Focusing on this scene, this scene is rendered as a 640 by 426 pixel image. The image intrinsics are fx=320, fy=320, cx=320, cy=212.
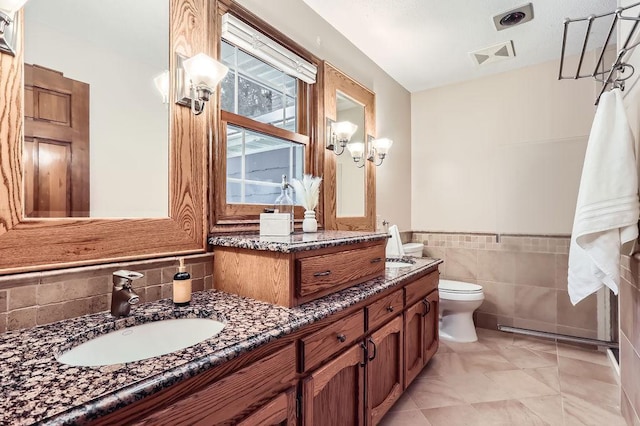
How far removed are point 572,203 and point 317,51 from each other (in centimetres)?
237

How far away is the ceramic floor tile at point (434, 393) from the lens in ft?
6.20

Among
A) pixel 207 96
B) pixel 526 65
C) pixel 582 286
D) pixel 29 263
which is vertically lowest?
pixel 582 286

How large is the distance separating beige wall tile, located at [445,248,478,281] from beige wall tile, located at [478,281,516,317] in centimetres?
14

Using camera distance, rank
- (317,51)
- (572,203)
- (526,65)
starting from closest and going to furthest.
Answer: (317,51) < (572,203) < (526,65)

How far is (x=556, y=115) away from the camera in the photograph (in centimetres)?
272

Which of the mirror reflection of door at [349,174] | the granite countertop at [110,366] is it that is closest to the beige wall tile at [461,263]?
the mirror reflection of door at [349,174]

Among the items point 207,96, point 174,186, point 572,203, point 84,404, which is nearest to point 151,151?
point 174,186

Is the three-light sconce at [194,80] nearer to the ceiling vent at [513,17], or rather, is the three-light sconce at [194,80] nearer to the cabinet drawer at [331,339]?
the cabinet drawer at [331,339]

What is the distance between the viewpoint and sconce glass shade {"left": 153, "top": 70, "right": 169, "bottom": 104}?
1.32 m

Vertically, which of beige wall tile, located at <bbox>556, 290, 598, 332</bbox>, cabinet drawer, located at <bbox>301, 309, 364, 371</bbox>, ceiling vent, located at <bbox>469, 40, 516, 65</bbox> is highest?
ceiling vent, located at <bbox>469, 40, 516, 65</bbox>

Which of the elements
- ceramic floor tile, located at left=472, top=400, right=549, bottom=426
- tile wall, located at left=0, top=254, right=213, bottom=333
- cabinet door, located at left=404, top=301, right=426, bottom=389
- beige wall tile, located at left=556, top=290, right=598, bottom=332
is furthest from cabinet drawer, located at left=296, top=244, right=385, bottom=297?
beige wall tile, located at left=556, top=290, right=598, bottom=332

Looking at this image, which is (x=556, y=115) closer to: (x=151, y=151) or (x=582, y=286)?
(x=582, y=286)

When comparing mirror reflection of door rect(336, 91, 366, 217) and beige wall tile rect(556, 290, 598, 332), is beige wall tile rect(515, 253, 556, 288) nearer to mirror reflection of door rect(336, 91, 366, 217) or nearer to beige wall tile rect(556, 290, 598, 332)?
beige wall tile rect(556, 290, 598, 332)

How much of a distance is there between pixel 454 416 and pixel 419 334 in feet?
1.47
